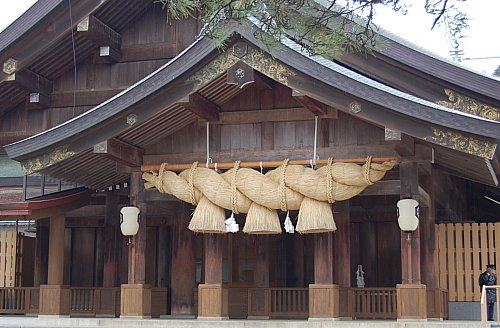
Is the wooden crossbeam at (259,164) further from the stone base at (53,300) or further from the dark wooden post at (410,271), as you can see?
the stone base at (53,300)

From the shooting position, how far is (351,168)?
1462cm

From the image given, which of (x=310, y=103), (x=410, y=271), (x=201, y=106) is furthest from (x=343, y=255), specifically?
(x=201, y=106)

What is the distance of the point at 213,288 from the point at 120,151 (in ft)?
9.58

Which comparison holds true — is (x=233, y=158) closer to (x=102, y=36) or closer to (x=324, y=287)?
(x=324, y=287)

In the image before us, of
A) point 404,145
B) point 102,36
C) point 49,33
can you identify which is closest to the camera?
point 404,145

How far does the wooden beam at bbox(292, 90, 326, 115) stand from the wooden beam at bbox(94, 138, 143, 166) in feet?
10.4

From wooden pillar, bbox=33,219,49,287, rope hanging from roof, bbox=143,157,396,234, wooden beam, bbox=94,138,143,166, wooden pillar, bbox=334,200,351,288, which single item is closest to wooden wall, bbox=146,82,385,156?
wooden beam, bbox=94,138,143,166

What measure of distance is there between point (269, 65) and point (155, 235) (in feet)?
20.4

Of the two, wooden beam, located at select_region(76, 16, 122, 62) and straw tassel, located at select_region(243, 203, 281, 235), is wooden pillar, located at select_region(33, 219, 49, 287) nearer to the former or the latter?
wooden beam, located at select_region(76, 16, 122, 62)

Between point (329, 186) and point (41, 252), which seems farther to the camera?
point (41, 252)

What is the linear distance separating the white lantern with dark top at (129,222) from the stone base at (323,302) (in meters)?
3.39

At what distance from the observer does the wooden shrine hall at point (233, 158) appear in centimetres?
1445

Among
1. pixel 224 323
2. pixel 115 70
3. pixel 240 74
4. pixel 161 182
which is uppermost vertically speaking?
pixel 115 70

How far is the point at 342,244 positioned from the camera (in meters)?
15.8
